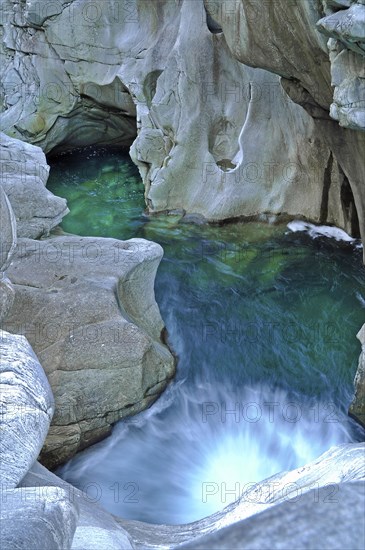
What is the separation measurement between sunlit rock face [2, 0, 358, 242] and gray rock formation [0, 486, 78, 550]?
19.0ft

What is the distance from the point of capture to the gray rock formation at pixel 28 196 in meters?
7.54

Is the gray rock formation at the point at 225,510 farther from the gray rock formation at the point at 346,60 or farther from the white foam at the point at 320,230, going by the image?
the white foam at the point at 320,230

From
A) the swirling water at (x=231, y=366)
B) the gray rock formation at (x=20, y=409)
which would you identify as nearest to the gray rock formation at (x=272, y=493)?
the gray rock formation at (x=20, y=409)

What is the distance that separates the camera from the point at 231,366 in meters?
7.52

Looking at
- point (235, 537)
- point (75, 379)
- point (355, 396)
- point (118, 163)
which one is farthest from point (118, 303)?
point (118, 163)

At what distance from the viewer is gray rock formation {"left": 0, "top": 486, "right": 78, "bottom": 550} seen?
7.95ft

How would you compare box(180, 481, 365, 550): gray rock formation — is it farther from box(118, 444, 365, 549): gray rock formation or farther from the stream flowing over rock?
box(118, 444, 365, 549): gray rock formation

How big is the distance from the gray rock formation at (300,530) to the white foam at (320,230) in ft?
28.6

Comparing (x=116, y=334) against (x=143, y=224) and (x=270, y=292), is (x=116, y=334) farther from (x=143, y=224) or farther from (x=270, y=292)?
(x=143, y=224)

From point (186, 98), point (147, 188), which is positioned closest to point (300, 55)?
point (186, 98)

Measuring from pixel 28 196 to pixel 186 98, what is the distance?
3965mm

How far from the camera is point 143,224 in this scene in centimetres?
1110

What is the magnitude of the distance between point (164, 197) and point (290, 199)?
2.06 m

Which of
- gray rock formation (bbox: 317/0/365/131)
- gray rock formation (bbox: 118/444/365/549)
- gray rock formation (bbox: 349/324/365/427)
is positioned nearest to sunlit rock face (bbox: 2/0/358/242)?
gray rock formation (bbox: 317/0/365/131)
